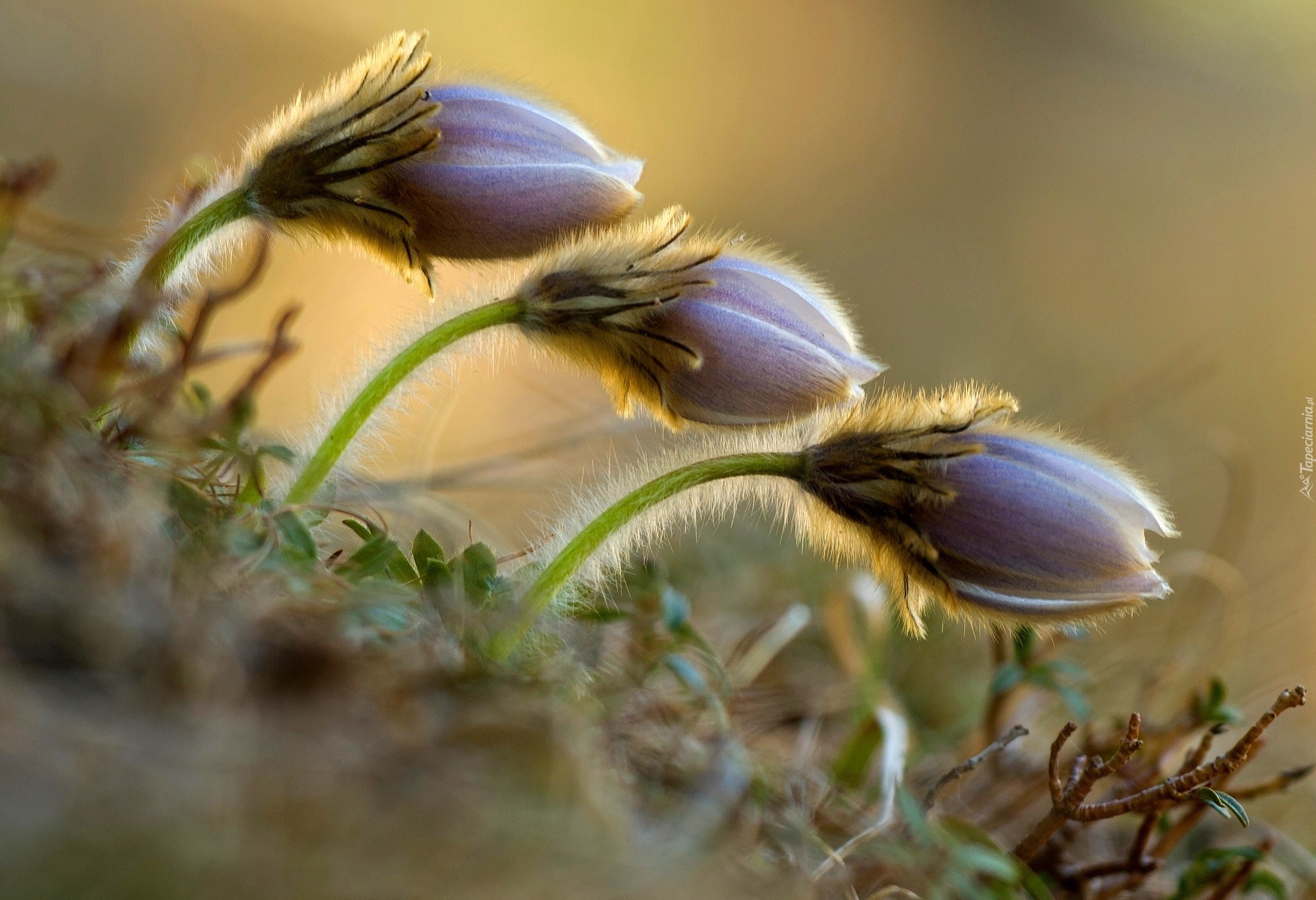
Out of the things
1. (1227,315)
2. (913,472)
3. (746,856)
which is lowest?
(746,856)

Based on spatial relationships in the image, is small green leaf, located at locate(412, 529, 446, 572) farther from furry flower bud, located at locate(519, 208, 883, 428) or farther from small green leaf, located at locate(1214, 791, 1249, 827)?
small green leaf, located at locate(1214, 791, 1249, 827)

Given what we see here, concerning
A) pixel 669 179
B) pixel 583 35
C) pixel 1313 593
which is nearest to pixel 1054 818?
pixel 1313 593

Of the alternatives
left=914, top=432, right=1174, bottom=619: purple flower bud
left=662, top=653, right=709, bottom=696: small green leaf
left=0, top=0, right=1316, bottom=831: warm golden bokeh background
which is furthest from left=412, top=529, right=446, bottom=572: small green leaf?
left=0, top=0, right=1316, bottom=831: warm golden bokeh background

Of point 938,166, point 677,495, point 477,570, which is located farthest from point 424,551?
point 938,166

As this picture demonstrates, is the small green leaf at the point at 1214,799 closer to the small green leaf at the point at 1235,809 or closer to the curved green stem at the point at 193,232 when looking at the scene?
the small green leaf at the point at 1235,809

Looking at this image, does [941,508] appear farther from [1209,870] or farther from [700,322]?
[1209,870]

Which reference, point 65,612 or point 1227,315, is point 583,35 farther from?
point 65,612

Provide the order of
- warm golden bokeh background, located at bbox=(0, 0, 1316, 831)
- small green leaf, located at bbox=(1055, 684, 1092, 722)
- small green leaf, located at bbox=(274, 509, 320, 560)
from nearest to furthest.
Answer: small green leaf, located at bbox=(274, 509, 320, 560)
small green leaf, located at bbox=(1055, 684, 1092, 722)
warm golden bokeh background, located at bbox=(0, 0, 1316, 831)
